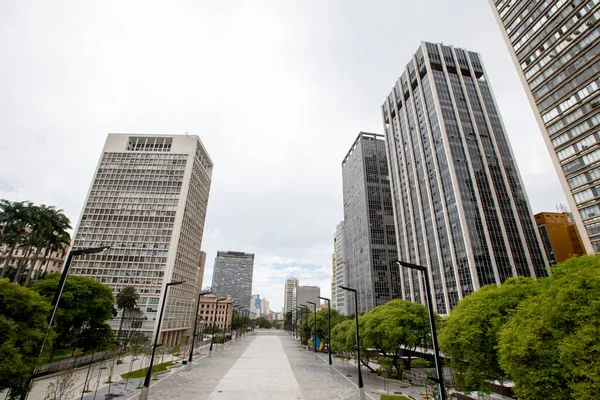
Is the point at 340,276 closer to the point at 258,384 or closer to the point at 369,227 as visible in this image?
the point at 369,227

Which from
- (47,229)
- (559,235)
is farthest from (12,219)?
(559,235)

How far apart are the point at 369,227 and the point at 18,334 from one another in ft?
369

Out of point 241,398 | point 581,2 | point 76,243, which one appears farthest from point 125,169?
point 581,2

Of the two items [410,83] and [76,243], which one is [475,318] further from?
[410,83]

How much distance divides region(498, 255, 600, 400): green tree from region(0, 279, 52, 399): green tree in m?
22.1

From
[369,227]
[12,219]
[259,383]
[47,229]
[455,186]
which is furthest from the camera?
[369,227]

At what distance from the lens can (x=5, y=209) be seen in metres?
39.5

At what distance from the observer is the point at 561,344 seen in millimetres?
11125

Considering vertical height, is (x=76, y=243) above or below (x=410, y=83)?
below

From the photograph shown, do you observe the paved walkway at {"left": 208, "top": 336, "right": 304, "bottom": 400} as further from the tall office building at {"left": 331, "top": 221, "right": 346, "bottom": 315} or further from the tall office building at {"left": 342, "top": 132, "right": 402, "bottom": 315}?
the tall office building at {"left": 331, "top": 221, "right": 346, "bottom": 315}

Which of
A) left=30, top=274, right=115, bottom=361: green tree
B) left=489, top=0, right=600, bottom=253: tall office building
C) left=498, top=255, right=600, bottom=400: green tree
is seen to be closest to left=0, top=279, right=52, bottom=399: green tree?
left=30, top=274, right=115, bottom=361: green tree

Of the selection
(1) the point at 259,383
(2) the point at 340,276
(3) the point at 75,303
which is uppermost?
(2) the point at 340,276

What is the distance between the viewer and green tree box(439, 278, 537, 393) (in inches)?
714

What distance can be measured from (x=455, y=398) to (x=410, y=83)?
99726 millimetres
